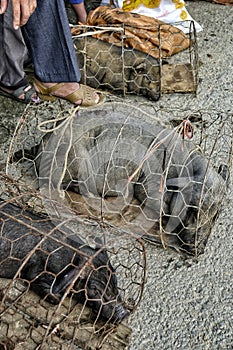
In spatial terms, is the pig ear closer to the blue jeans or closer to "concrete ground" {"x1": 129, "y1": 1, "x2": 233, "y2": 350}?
the blue jeans

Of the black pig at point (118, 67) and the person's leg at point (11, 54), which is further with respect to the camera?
the black pig at point (118, 67)

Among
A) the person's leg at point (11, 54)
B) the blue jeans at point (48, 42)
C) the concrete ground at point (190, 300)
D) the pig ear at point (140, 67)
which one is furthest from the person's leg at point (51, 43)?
the concrete ground at point (190, 300)

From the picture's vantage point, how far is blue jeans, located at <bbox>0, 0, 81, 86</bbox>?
137 inches

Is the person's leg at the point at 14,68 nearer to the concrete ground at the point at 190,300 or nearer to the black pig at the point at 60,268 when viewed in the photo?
the concrete ground at the point at 190,300

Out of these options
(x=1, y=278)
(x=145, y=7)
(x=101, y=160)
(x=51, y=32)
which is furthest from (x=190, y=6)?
(x=1, y=278)

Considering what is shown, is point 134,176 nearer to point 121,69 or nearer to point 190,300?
point 190,300

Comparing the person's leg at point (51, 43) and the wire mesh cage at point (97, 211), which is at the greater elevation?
the person's leg at point (51, 43)

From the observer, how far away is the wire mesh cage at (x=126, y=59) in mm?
3916

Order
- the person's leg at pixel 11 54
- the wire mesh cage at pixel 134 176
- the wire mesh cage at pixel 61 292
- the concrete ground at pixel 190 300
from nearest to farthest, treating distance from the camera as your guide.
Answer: the wire mesh cage at pixel 61 292
the concrete ground at pixel 190 300
the wire mesh cage at pixel 134 176
the person's leg at pixel 11 54

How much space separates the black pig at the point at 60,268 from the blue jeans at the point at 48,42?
3.45 feet

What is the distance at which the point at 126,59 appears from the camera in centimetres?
393

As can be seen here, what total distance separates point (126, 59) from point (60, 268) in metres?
1.73

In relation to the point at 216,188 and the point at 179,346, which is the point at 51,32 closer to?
the point at 216,188

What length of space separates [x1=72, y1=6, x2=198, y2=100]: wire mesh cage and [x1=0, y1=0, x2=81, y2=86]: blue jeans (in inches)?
12.8
